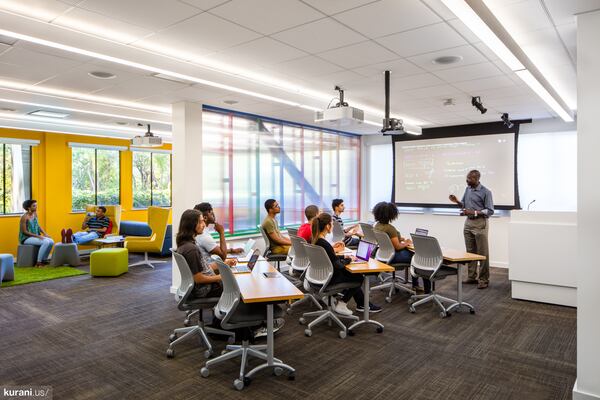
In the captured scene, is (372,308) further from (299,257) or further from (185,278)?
(185,278)

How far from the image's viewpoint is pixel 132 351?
4012mm

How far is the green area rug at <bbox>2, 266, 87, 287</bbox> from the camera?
23.1ft

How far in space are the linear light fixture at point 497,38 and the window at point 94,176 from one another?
31.7 ft

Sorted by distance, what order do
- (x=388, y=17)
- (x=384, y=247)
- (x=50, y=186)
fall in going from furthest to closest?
1. (x=50, y=186)
2. (x=384, y=247)
3. (x=388, y=17)

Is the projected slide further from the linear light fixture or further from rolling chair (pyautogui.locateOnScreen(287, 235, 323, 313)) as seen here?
rolling chair (pyautogui.locateOnScreen(287, 235, 323, 313))

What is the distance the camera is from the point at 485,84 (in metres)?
5.43

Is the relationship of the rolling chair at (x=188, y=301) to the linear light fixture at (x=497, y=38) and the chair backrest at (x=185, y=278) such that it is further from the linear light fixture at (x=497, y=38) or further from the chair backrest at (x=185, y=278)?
the linear light fixture at (x=497, y=38)

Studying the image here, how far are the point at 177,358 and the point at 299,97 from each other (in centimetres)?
386

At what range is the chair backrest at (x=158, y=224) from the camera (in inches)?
334

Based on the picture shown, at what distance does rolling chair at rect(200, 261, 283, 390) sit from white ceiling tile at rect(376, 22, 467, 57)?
252cm

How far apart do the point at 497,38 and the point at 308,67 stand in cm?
202

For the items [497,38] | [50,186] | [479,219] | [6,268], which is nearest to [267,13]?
[497,38]

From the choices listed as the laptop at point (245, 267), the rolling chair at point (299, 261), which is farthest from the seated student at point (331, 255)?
the laptop at point (245, 267)

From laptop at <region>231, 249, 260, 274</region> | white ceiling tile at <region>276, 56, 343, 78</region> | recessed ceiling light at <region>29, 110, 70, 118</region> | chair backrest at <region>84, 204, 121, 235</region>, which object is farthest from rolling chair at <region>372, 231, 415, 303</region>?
chair backrest at <region>84, 204, 121, 235</region>
